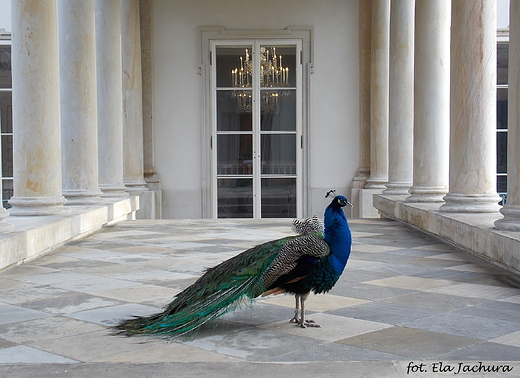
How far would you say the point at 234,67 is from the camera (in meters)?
13.2

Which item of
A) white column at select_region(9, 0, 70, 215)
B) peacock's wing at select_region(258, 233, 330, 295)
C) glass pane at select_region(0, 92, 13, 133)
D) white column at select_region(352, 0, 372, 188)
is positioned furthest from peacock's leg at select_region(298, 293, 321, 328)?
glass pane at select_region(0, 92, 13, 133)

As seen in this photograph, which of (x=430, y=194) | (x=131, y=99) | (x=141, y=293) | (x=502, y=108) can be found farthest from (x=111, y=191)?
(x=502, y=108)

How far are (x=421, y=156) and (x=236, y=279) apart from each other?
5.93 m

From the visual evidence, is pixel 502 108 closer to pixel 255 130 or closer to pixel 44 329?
pixel 255 130

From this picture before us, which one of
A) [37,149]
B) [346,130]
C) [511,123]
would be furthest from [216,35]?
[511,123]

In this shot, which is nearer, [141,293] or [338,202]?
[338,202]

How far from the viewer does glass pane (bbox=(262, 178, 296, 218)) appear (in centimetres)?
1330

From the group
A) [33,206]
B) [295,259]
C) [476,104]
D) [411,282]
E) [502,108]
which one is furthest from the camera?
[502,108]

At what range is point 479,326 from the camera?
12.3 ft

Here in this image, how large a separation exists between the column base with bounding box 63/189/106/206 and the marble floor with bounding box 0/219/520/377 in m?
2.21

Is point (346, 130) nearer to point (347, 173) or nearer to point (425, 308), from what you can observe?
point (347, 173)

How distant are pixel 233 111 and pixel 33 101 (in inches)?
256

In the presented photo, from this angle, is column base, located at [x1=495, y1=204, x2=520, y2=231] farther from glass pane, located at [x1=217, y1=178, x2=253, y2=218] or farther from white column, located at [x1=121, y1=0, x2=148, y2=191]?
glass pane, located at [x1=217, y1=178, x2=253, y2=218]

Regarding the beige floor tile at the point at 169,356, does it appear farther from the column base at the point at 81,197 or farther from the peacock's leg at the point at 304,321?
the column base at the point at 81,197
